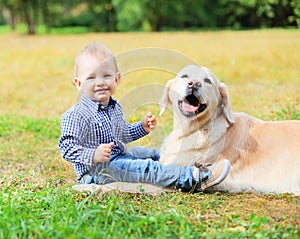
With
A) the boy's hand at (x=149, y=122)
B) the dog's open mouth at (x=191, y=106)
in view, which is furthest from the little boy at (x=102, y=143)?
the dog's open mouth at (x=191, y=106)

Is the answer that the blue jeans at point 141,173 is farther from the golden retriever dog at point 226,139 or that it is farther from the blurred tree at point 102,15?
the blurred tree at point 102,15

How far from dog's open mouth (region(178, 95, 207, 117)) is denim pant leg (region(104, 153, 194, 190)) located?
43 cm

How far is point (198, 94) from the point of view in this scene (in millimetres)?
3543

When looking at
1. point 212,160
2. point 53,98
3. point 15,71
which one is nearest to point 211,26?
point 15,71

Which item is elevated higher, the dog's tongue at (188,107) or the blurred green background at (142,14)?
the dog's tongue at (188,107)

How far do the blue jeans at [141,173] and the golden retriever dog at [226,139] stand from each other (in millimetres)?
213

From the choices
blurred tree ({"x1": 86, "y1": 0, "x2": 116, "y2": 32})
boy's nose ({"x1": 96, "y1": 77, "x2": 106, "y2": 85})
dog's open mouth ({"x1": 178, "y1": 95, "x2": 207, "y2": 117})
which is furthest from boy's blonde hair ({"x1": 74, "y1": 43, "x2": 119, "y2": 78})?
blurred tree ({"x1": 86, "y1": 0, "x2": 116, "y2": 32})

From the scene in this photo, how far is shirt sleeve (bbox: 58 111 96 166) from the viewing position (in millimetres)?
3412

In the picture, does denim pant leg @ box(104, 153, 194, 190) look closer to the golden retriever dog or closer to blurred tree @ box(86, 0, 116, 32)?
the golden retriever dog

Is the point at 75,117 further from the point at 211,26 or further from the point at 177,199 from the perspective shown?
the point at 211,26

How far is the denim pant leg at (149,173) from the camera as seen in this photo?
3.51m

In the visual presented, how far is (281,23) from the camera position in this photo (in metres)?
25.9

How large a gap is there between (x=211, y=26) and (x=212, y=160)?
29.4 m

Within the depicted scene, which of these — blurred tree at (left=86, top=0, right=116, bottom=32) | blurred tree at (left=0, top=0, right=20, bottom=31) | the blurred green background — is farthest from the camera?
blurred tree at (left=86, top=0, right=116, bottom=32)
